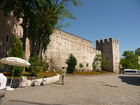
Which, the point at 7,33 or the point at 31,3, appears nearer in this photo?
the point at 31,3

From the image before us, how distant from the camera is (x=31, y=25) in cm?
2048

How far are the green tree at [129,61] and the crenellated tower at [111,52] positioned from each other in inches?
139

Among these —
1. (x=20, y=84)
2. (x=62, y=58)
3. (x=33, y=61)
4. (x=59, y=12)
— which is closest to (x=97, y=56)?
(x=62, y=58)

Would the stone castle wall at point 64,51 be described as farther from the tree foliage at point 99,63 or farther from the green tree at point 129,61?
the green tree at point 129,61

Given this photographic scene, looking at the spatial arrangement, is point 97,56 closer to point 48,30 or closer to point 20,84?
point 48,30

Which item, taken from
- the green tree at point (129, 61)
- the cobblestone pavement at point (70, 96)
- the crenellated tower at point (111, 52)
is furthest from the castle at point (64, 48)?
the cobblestone pavement at point (70, 96)

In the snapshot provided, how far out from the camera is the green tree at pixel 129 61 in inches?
2003

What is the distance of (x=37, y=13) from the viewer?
775 inches

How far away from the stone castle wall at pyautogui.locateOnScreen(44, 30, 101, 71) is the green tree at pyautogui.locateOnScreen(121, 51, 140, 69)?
45.8 ft

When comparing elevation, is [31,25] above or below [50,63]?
above

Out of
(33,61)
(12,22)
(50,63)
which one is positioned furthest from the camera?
(50,63)

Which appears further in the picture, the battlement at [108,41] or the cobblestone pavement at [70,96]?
the battlement at [108,41]

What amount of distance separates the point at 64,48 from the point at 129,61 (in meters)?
29.2

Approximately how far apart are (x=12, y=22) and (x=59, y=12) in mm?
8877
